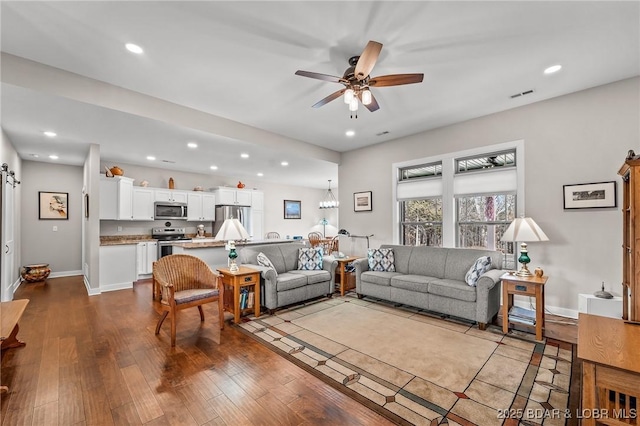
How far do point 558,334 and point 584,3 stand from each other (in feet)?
10.5

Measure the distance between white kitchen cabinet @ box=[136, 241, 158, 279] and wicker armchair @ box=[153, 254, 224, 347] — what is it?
3303 mm

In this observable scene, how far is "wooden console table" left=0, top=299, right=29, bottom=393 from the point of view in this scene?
7.06ft

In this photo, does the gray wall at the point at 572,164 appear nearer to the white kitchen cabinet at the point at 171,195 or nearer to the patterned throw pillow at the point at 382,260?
the patterned throw pillow at the point at 382,260

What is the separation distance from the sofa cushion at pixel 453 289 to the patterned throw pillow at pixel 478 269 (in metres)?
0.08

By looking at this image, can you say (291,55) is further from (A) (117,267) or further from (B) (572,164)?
(A) (117,267)

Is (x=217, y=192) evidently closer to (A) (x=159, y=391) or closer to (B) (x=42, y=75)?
(B) (x=42, y=75)

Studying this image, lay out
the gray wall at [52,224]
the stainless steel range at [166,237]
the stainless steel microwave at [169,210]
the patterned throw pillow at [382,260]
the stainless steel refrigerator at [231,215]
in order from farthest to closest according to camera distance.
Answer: the stainless steel refrigerator at [231,215]
the stainless steel microwave at [169,210]
the stainless steel range at [166,237]
the gray wall at [52,224]
the patterned throw pillow at [382,260]

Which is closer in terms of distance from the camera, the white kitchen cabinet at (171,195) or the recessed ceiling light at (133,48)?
the recessed ceiling light at (133,48)

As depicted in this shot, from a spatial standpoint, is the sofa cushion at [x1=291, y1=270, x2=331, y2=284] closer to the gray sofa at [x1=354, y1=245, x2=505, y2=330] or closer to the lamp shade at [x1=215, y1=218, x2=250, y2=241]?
the gray sofa at [x1=354, y1=245, x2=505, y2=330]

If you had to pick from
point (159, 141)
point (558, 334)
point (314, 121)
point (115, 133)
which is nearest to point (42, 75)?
point (115, 133)

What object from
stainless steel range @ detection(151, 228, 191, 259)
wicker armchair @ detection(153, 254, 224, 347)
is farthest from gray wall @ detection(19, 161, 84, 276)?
wicker armchair @ detection(153, 254, 224, 347)

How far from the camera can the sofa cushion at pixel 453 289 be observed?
3.48 meters

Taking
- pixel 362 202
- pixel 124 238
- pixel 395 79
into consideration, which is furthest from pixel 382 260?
pixel 124 238

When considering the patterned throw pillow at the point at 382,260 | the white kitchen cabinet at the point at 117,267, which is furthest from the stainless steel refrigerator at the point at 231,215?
the patterned throw pillow at the point at 382,260
